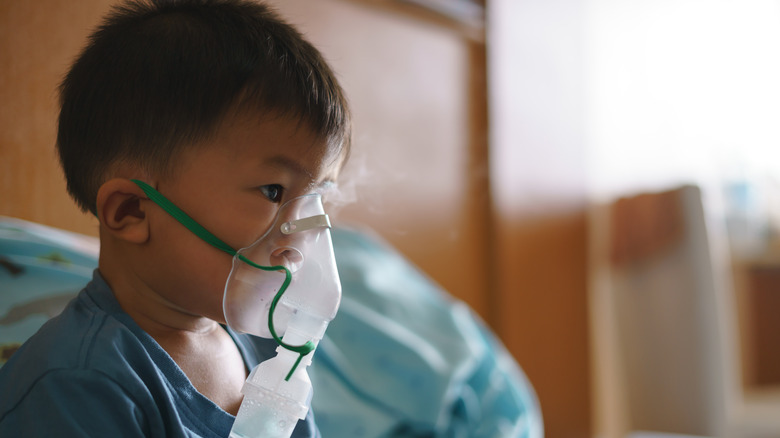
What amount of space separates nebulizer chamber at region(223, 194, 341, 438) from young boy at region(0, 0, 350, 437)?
2 centimetres

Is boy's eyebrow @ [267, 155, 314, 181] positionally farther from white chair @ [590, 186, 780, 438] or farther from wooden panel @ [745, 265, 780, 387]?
wooden panel @ [745, 265, 780, 387]

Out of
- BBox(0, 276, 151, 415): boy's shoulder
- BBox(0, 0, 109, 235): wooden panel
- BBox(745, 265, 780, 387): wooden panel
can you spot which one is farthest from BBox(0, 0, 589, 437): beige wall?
BBox(745, 265, 780, 387): wooden panel

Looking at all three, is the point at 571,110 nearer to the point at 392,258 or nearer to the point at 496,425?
the point at 392,258

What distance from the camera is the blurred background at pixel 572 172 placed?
0.70m

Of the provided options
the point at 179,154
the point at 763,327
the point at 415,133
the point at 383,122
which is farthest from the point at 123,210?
the point at 763,327

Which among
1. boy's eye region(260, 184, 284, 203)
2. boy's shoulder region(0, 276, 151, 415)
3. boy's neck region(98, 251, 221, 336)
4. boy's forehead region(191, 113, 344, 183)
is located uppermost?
boy's forehead region(191, 113, 344, 183)

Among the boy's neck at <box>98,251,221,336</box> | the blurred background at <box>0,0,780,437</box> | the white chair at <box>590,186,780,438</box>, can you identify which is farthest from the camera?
the white chair at <box>590,186,780,438</box>

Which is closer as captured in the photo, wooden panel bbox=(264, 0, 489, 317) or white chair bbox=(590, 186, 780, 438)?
wooden panel bbox=(264, 0, 489, 317)

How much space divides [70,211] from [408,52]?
0.71 metres

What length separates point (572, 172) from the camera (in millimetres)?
2021

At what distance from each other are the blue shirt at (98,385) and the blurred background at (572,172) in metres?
0.14

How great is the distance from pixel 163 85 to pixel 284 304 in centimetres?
21

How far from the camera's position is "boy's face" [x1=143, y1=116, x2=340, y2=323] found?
1.83ft

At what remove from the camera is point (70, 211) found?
0.61m
